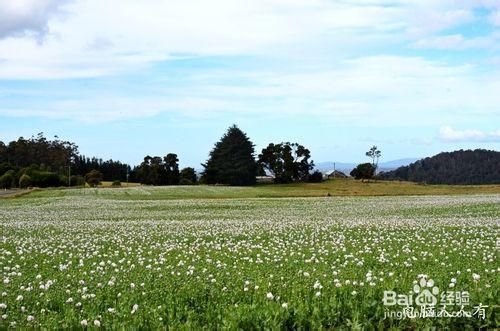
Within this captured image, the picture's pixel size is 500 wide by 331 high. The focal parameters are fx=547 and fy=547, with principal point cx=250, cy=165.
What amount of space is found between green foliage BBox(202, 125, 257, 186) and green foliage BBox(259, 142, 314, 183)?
35.7 ft

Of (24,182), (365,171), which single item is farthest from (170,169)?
(365,171)

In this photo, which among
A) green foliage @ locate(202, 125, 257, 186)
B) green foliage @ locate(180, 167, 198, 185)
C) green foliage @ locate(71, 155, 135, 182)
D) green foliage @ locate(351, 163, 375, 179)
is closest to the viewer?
green foliage @ locate(202, 125, 257, 186)

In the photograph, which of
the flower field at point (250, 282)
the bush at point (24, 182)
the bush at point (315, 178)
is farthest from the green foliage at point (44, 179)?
the flower field at point (250, 282)

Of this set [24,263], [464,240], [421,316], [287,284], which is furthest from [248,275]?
[464,240]

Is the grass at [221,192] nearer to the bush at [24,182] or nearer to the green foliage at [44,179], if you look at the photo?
the green foliage at [44,179]

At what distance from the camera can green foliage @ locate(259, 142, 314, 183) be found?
13975 centimetres

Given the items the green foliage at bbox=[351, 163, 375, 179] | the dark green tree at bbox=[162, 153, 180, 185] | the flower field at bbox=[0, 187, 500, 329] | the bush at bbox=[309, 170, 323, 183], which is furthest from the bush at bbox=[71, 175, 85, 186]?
the flower field at bbox=[0, 187, 500, 329]

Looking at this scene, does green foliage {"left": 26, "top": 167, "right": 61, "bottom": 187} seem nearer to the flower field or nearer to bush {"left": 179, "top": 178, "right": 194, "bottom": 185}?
bush {"left": 179, "top": 178, "right": 194, "bottom": 185}

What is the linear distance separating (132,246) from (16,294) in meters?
8.27

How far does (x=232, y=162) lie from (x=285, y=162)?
684 inches

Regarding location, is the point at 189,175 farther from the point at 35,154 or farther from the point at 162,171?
the point at 35,154

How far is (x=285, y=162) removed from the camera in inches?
5527

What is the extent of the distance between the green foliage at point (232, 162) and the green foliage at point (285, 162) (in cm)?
1089

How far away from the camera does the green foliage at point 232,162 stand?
128 m
